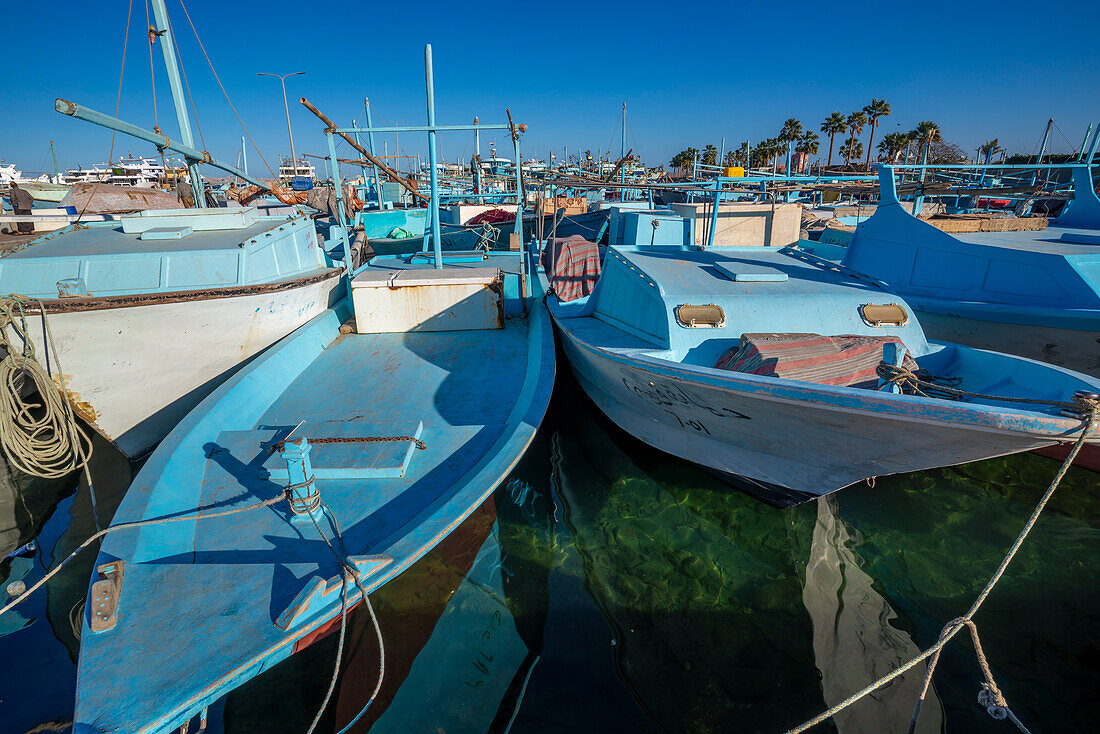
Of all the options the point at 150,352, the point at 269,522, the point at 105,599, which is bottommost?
the point at 269,522

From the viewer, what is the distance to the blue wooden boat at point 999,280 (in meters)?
6.72

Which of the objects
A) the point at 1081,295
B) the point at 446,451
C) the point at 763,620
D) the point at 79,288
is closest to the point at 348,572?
the point at 446,451

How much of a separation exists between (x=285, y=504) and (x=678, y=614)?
3.58 m

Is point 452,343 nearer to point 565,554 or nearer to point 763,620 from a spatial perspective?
point 565,554

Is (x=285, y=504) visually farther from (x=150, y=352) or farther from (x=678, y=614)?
(x=150, y=352)

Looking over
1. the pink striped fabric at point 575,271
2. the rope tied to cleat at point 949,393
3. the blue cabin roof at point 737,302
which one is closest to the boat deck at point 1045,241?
the blue cabin roof at point 737,302

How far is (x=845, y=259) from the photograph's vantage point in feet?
34.0

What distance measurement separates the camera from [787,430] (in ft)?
14.8

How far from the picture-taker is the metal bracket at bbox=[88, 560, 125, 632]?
2.98 meters

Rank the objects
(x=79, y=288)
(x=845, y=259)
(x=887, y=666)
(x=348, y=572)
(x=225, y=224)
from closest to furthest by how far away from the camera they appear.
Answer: (x=348, y=572) → (x=887, y=666) → (x=79, y=288) → (x=225, y=224) → (x=845, y=259)

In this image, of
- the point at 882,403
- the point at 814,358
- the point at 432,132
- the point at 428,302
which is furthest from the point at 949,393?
the point at 432,132

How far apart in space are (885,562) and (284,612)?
561 cm

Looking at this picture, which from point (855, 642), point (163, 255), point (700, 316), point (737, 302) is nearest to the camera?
point (855, 642)

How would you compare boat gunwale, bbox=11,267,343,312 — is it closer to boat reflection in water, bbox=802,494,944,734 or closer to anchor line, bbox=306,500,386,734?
anchor line, bbox=306,500,386,734
